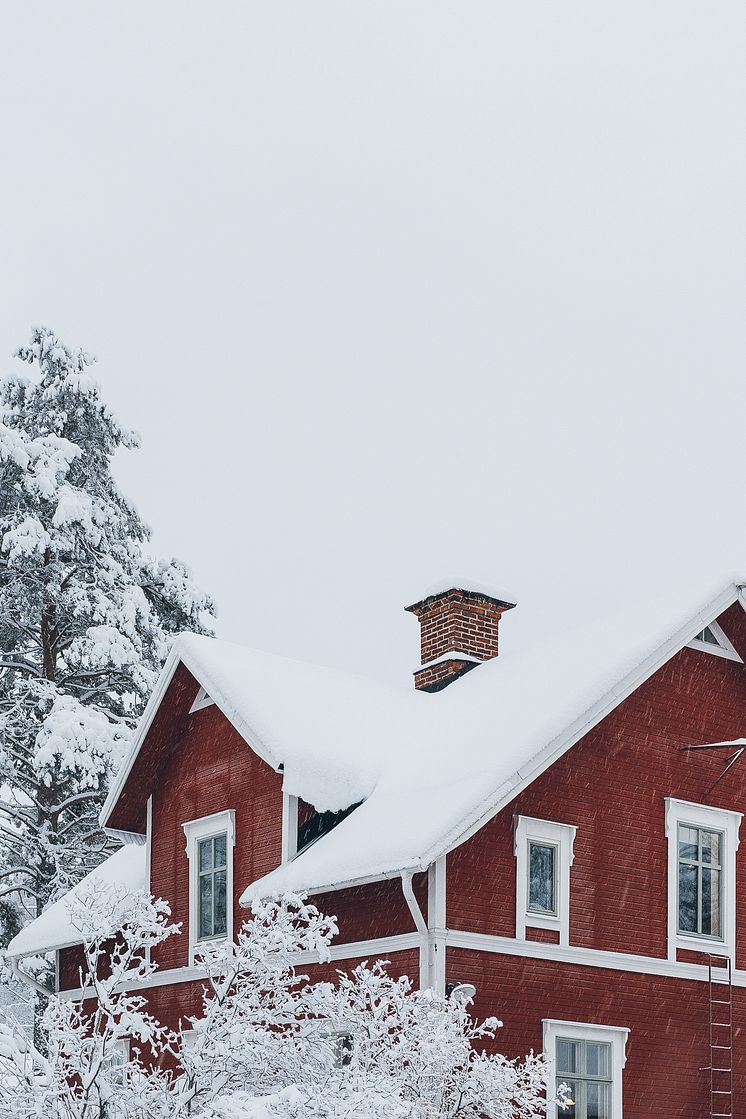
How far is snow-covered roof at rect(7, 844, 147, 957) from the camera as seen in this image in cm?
2073

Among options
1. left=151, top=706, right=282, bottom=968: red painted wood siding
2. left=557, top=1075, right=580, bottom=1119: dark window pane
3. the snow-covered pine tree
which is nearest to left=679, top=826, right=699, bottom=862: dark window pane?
left=557, top=1075, right=580, bottom=1119: dark window pane

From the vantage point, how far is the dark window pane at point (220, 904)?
60.4 ft

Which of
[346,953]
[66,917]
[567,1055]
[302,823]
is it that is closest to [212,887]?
[302,823]

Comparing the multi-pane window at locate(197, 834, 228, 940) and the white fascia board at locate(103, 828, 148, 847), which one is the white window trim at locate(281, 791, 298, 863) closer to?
the multi-pane window at locate(197, 834, 228, 940)

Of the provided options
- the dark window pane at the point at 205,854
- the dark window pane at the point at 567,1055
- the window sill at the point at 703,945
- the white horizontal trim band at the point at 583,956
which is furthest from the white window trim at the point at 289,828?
the window sill at the point at 703,945

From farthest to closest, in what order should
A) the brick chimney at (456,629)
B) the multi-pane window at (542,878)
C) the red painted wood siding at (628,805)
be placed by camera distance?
1. the brick chimney at (456,629)
2. the multi-pane window at (542,878)
3. the red painted wood siding at (628,805)

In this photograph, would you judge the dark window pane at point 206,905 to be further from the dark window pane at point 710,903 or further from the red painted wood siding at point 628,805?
the dark window pane at point 710,903

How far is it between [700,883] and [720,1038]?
170cm

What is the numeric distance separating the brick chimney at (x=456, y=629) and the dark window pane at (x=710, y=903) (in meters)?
4.69

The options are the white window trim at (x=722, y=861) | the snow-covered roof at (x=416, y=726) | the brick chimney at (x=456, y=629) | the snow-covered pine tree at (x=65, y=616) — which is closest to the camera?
the snow-covered roof at (x=416, y=726)

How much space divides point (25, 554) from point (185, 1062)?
57.3ft

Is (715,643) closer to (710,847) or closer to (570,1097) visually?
(710,847)

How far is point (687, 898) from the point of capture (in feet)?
58.3

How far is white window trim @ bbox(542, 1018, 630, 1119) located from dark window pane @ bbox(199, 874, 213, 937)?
463cm
